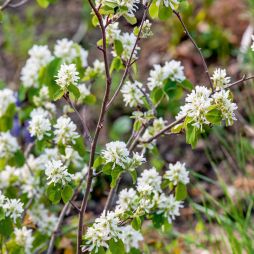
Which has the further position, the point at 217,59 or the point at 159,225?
the point at 217,59

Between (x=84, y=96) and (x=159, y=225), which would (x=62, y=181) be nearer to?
(x=159, y=225)

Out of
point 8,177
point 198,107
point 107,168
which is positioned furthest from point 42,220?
point 198,107

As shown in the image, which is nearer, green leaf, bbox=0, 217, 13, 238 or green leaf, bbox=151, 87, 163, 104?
green leaf, bbox=0, 217, 13, 238

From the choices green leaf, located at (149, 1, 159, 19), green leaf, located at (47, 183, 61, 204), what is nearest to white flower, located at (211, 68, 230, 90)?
green leaf, located at (149, 1, 159, 19)

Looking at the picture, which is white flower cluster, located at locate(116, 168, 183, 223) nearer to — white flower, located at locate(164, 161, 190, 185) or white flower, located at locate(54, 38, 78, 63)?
white flower, located at locate(164, 161, 190, 185)

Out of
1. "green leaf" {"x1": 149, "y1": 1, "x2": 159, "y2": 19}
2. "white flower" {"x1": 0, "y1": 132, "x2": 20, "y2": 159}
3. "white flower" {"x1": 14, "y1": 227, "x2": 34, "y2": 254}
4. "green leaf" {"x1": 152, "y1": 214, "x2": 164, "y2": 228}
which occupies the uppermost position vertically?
"white flower" {"x1": 0, "y1": 132, "x2": 20, "y2": 159}

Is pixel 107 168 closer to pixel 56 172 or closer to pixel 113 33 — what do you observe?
pixel 56 172

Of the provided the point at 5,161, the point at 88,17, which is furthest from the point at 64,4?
the point at 5,161
